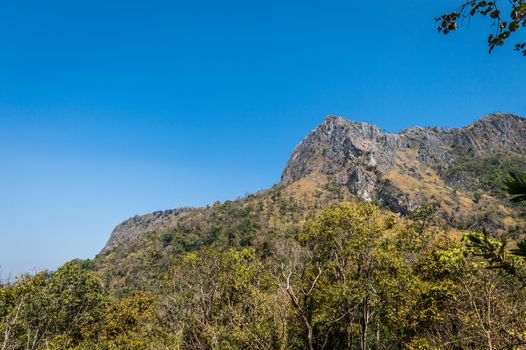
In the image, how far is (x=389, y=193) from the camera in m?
169

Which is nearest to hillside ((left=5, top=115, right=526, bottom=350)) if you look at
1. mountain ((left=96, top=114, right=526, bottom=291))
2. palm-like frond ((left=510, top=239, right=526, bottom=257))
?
palm-like frond ((left=510, top=239, right=526, bottom=257))

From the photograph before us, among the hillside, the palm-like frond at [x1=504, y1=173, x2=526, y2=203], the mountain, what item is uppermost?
the mountain

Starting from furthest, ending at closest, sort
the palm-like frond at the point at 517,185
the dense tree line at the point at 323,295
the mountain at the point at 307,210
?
the mountain at the point at 307,210
the dense tree line at the point at 323,295
the palm-like frond at the point at 517,185

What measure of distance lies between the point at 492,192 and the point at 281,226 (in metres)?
Result: 119

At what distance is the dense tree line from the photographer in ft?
65.4

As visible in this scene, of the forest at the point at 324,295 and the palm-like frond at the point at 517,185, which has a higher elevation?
the palm-like frond at the point at 517,185

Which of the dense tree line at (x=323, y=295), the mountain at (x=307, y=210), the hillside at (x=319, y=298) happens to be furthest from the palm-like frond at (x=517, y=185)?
the mountain at (x=307, y=210)

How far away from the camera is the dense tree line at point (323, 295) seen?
784 inches

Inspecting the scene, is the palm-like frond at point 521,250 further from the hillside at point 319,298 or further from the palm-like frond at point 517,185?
the palm-like frond at point 517,185

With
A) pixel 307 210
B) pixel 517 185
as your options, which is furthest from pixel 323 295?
pixel 307 210

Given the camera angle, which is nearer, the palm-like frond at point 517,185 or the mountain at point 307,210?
the palm-like frond at point 517,185

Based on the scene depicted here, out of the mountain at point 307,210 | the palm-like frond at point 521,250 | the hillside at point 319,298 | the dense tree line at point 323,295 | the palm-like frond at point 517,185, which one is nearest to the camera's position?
the palm-like frond at point 517,185

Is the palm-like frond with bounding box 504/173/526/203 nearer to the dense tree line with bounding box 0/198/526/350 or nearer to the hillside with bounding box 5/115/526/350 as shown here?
the hillside with bounding box 5/115/526/350

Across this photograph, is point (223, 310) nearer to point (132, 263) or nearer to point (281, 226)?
point (281, 226)
